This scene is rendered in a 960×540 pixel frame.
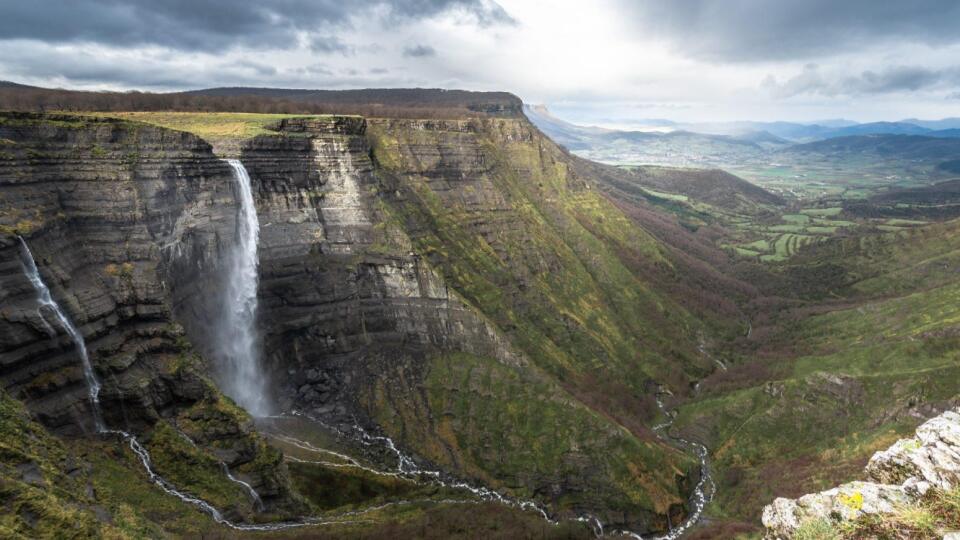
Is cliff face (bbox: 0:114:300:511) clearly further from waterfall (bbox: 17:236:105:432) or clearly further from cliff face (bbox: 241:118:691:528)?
cliff face (bbox: 241:118:691:528)

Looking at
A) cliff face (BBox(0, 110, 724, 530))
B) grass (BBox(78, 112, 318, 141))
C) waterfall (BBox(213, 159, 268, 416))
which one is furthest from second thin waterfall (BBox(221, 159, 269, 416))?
grass (BBox(78, 112, 318, 141))

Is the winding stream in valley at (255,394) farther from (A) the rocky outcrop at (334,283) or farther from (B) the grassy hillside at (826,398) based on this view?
(B) the grassy hillside at (826,398)

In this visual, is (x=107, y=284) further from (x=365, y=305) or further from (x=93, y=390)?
(x=365, y=305)

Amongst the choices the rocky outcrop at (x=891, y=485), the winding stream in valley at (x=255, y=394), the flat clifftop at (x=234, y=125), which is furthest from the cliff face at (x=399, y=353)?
the rocky outcrop at (x=891, y=485)

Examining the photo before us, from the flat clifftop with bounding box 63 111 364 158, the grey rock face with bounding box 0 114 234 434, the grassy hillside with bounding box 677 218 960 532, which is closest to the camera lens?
the grey rock face with bounding box 0 114 234 434

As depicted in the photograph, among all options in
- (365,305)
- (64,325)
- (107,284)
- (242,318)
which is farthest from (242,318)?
(64,325)

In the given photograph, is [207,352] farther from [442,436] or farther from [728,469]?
[728,469]
